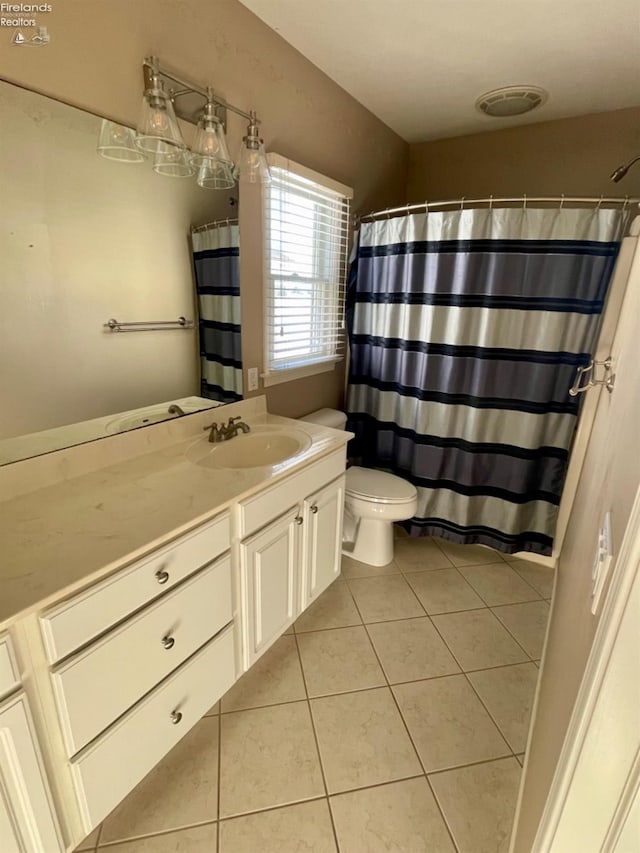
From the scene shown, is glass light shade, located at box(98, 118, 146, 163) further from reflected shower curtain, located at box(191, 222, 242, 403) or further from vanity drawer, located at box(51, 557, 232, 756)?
vanity drawer, located at box(51, 557, 232, 756)

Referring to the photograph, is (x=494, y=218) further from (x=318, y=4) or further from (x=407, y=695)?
(x=407, y=695)

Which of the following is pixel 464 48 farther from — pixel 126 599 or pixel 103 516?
pixel 126 599

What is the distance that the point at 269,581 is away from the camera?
1522 millimetres

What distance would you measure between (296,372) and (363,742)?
161 cm

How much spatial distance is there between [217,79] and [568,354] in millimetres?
1848

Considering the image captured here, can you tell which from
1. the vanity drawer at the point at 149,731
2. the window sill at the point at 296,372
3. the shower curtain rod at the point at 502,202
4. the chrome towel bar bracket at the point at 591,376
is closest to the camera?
the vanity drawer at the point at 149,731

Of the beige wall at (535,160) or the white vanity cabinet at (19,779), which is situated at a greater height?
the beige wall at (535,160)

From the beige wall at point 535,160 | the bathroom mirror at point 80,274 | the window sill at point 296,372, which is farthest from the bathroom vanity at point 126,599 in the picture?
the beige wall at point 535,160

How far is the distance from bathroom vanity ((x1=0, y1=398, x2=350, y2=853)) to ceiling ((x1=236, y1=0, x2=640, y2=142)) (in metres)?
1.69

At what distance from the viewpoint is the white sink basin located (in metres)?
1.64

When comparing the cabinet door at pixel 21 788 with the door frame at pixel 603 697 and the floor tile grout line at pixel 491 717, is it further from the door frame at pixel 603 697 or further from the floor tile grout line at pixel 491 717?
the floor tile grout line at pixel 491 717

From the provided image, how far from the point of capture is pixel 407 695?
1601 mm

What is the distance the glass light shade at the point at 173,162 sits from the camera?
143 cm

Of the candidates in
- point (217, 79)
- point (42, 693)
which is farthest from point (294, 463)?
point (217, 79)
